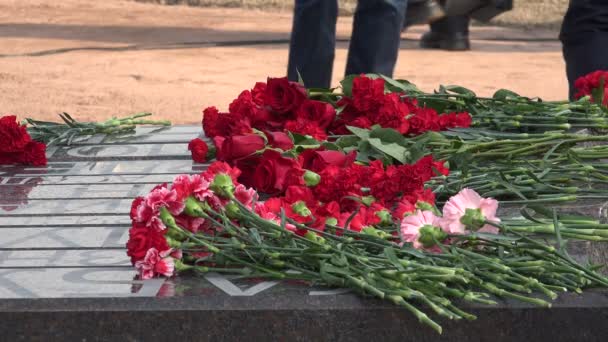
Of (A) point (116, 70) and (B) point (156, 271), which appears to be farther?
(A) point (116, 70)

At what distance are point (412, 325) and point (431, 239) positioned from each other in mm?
145

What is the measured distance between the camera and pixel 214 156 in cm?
236

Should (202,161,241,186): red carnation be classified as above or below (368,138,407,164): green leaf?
above

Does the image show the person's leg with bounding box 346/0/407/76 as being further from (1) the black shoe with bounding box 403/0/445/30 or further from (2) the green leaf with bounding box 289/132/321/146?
(1) the black shoe with bounding box 403/0/445/30

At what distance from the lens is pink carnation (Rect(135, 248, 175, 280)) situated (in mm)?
1503

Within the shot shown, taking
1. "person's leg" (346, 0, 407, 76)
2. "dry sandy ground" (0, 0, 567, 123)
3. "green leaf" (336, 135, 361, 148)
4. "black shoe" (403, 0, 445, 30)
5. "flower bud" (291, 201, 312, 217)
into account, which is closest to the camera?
"flower bud" (291, 201, 312, 217)

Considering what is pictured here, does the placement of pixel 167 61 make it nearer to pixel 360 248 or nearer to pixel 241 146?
pixel 241 146

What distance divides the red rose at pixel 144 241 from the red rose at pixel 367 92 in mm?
797

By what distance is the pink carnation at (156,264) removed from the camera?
150 cm

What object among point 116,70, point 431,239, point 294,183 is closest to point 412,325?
point 431,239

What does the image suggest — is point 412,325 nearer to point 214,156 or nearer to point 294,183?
point 294,183

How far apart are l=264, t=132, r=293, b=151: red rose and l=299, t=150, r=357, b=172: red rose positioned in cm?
5

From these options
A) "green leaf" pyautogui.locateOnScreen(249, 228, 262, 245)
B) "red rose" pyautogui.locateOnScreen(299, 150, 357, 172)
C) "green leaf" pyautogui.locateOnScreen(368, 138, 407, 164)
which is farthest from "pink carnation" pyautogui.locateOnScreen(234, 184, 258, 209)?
"green leaf" pyautogui.locateOnScreen(368, 138, 407, 164)

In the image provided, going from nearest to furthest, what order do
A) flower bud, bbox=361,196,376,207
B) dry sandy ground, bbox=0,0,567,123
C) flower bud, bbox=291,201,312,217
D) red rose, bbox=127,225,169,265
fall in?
red rose, bbox=127,225,169,265 < flower bud, bbox=291,201,312,217 < flower bud, bbox=361,196,376,207 < dry sandy ground, bbox=0,0,567,123
